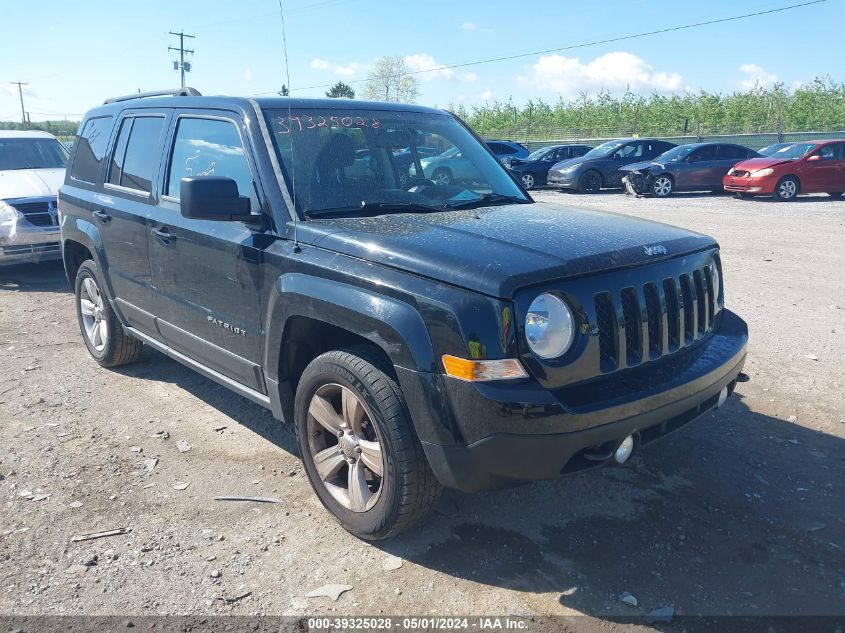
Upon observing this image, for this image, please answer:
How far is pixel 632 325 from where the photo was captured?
2.94 meters

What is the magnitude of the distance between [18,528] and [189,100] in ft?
8.27

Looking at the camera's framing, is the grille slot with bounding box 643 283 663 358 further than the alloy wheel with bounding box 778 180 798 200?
No

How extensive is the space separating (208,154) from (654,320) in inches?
101

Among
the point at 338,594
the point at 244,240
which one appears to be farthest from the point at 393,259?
the point at 338,594

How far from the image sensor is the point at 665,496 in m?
3.62

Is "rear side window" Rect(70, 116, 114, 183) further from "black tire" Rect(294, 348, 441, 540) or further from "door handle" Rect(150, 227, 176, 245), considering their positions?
"black tire" Rect(294, 348, 441, 540)

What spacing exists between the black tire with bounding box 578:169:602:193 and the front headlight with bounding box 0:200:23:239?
1582 centimetres

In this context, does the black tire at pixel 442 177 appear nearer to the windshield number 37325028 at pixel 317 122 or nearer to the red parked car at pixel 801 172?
the windshield number 37325028 at pixel 317 122

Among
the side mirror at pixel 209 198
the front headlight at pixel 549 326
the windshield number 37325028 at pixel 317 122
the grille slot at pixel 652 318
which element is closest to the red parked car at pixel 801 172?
the grille slot at pixel 652 318

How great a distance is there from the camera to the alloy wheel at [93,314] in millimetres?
5453

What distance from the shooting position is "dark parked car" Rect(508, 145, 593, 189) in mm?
22788

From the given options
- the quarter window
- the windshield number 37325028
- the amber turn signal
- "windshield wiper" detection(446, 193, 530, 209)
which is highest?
the windshield number 37325028

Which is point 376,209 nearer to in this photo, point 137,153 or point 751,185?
point 137,153

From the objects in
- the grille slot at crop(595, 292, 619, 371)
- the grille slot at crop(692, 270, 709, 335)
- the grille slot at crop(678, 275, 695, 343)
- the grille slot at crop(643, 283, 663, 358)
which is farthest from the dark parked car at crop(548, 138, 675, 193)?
the grille slot at crop(595, 292, 619, 371)
